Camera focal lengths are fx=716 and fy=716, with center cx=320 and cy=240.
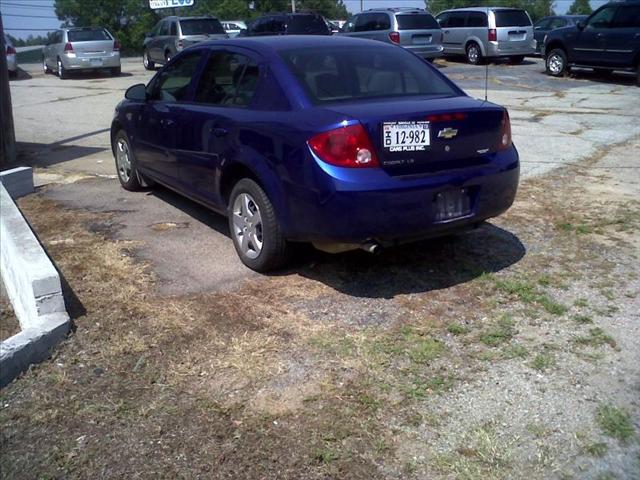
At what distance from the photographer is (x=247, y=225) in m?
5.16

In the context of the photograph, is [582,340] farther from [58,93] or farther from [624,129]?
[58,93]

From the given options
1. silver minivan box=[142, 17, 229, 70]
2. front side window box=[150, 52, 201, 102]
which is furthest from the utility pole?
silver minivan box=[142, 17, 229, 70]

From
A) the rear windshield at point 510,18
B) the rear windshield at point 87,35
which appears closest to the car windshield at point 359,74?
the rear windshield at point 510,18

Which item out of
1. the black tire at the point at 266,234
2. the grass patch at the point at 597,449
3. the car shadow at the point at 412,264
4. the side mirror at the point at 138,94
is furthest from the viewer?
the side mirror at the point at 138,94

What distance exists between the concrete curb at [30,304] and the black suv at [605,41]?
15.5m

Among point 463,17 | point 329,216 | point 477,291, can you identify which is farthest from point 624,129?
point 463,17

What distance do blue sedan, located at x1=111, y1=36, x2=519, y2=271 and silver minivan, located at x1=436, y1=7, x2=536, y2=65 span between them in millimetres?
17647

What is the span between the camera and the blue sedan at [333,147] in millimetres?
4336

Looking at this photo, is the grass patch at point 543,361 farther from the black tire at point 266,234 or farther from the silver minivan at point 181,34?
the silver minivan at point 181,34

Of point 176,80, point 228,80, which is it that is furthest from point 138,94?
point 228,80

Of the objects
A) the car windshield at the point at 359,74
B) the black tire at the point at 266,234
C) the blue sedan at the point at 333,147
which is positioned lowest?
the black tire at the point at 266,234

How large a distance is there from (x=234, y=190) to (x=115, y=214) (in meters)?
2.08

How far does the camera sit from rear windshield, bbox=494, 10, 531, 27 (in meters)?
22.4

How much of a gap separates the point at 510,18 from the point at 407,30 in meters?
3.91
